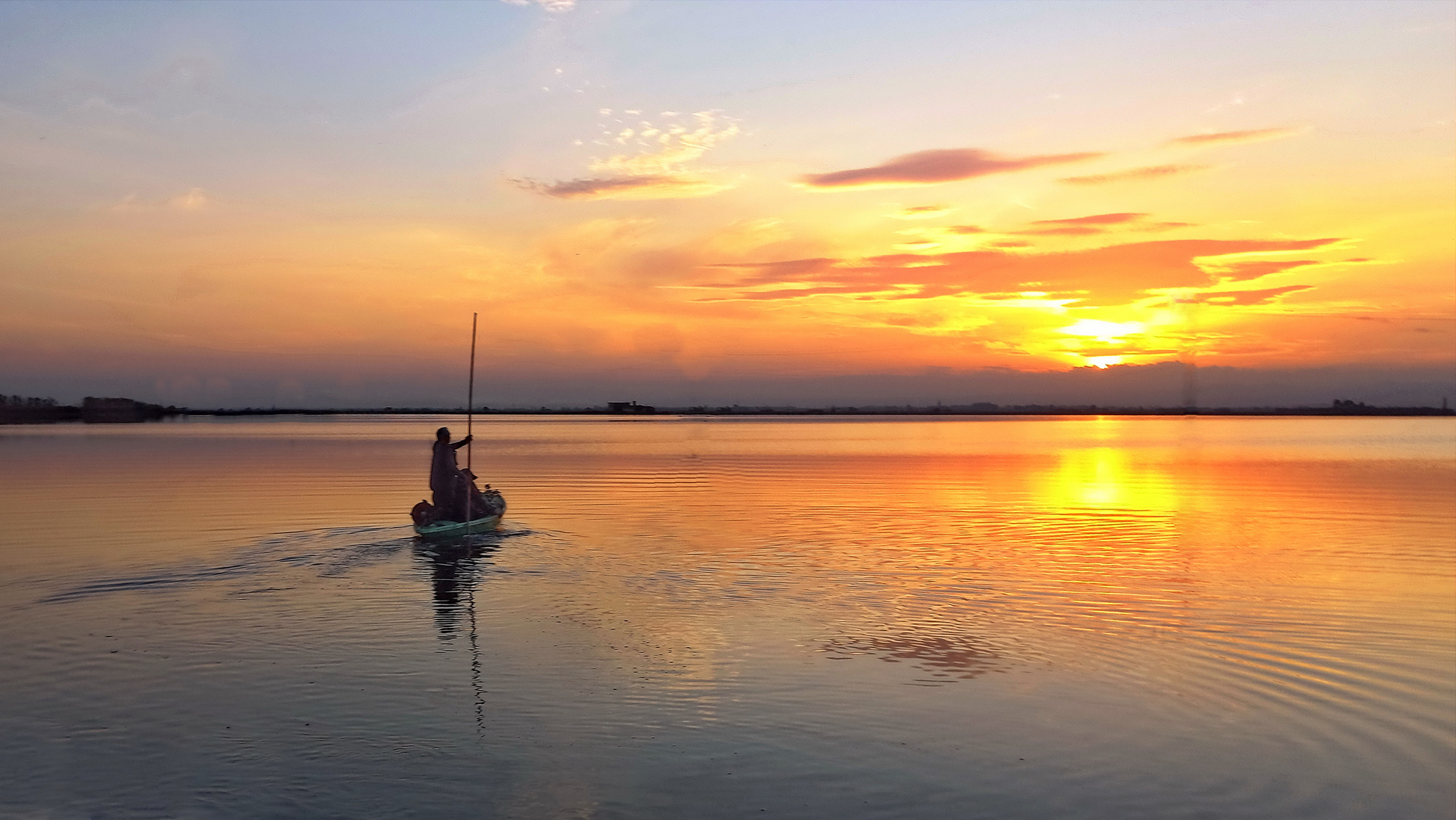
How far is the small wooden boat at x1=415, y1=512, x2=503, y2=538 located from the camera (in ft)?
88.2

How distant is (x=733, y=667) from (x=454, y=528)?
51.4 ft

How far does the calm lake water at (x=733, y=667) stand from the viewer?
9.17m

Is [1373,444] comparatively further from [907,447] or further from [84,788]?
[84,788]

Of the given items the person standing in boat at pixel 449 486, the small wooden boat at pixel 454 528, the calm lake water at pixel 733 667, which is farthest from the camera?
the small wooden boat at pixel 454 528

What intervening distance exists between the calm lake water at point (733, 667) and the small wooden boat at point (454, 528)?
0.68 meters

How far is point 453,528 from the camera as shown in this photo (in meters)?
27.2

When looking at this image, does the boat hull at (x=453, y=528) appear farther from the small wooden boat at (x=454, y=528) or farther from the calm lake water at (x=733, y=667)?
the calm lake water at (x=733, y=667)

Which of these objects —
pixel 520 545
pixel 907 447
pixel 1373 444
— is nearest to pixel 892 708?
pixel 520 545

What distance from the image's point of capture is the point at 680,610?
1709 centimetres

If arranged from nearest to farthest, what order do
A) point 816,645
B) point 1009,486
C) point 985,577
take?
1. point 816,645
2. point 985,577
3. point 1009,486

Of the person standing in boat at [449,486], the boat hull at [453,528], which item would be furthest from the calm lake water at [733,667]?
the person standing in boat at [449,486]

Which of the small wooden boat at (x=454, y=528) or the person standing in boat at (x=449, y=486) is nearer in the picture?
the person standing in boat at (x=449, y=486)

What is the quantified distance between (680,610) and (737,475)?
35117mm

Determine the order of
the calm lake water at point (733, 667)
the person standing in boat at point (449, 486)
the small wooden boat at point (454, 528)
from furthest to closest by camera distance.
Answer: the small wooden boat at point (454, 528), the person standing in boat at point (449, 486), the calm lake water at point (733, 667)
